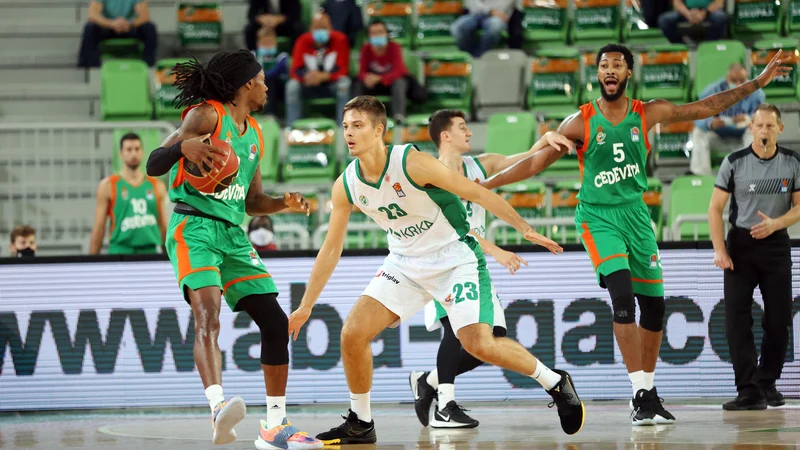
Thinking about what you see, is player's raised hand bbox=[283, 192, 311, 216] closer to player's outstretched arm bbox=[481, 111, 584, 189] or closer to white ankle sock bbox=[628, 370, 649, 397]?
player's outstretched arm bbox=[481, 111, 584, 189]

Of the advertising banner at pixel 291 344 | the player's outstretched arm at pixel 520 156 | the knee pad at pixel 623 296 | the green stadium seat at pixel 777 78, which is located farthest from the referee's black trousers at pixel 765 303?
the green stadium seat at pixel 777 78

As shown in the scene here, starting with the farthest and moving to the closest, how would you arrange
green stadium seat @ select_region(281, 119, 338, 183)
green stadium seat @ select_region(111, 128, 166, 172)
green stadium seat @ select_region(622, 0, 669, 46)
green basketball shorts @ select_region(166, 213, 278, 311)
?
green stadium seat @ select_region(622, 0, 669, 46) < green stadium seat @ select_region(281, 119, 338, 183) < green stadium seat @ select_region(111, 128, 166, 172) < green basketball shorts @ select_region(166, 213, 278, 311)

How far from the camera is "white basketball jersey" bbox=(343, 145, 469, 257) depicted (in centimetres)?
612

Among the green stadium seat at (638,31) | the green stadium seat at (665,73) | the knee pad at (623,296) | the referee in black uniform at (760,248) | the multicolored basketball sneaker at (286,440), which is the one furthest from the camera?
the green stadium seat at (638,31)

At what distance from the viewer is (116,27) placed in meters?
14.7

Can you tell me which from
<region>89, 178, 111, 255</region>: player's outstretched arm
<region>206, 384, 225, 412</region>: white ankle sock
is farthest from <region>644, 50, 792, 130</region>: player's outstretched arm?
<region>89, 178, 111, 255</region>: player's outstretched arm

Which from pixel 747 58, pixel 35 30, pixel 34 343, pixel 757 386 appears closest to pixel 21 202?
pixel 34 343

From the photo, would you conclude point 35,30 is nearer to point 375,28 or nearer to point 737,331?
point 375,28

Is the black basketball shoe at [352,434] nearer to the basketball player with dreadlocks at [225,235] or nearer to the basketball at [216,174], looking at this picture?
the basketball player with dreadlocks at [225,235]

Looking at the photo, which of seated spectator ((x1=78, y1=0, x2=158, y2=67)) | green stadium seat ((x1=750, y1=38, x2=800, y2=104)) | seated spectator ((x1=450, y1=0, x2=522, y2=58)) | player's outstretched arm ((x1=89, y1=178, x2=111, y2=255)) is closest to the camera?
player's outstretched arm ((x1=89, y1=178, x2=111, y2=255))

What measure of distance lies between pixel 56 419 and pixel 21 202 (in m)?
4.02

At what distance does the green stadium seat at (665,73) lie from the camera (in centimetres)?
1348

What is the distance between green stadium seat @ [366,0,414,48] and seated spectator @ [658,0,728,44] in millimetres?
3357

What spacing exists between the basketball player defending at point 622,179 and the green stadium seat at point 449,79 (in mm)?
6695
